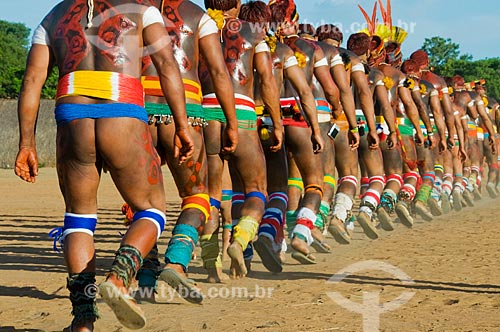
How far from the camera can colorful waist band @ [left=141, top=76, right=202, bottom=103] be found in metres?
5.75

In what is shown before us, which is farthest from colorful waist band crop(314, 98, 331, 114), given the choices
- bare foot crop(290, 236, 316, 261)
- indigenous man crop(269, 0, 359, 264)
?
bare foot crop(290, 236, 316, 261)

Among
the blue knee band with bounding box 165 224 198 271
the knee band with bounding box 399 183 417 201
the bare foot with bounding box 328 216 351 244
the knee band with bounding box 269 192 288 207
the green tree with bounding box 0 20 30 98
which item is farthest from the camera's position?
the green tree with bounding box 0 20 30 98

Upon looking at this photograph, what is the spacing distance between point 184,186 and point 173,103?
1184 millimetres

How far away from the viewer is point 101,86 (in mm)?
4508

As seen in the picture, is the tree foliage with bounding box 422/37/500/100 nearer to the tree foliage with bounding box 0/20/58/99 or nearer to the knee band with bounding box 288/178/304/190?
the tree foliage with bounding box 0/20/58/99

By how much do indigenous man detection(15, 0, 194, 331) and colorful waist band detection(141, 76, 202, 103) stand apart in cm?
103

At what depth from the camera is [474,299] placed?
5.81 metres

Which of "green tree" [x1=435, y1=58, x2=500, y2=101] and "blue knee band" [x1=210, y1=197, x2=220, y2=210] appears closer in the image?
"blue knee band" [x1=210, y1=197, x2=220, y2=210]

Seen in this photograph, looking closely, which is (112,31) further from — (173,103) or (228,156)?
(228,156)

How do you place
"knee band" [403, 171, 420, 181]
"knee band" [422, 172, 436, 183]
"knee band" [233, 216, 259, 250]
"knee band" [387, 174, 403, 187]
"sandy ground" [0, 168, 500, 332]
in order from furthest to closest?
1. "knee band" [422, 172, 436, 183]
2. "knee band" [403, 171, 420, 181]
3. "knee band" [387, 174, 403, 187]
4. "knee band" [233, 216, 259, 250]
5. "sandy ground" [0, 168, 500, 332]

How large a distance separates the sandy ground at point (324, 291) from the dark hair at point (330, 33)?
2212mm

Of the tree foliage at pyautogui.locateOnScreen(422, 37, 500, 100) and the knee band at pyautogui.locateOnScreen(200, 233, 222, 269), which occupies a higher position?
the tree foliage at pyautogui.locateOnScreen(422, 37, 500, 100)

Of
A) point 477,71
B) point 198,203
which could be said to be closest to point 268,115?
point 198,203

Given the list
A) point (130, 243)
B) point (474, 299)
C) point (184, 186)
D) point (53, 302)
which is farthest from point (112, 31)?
point (474, 299)
